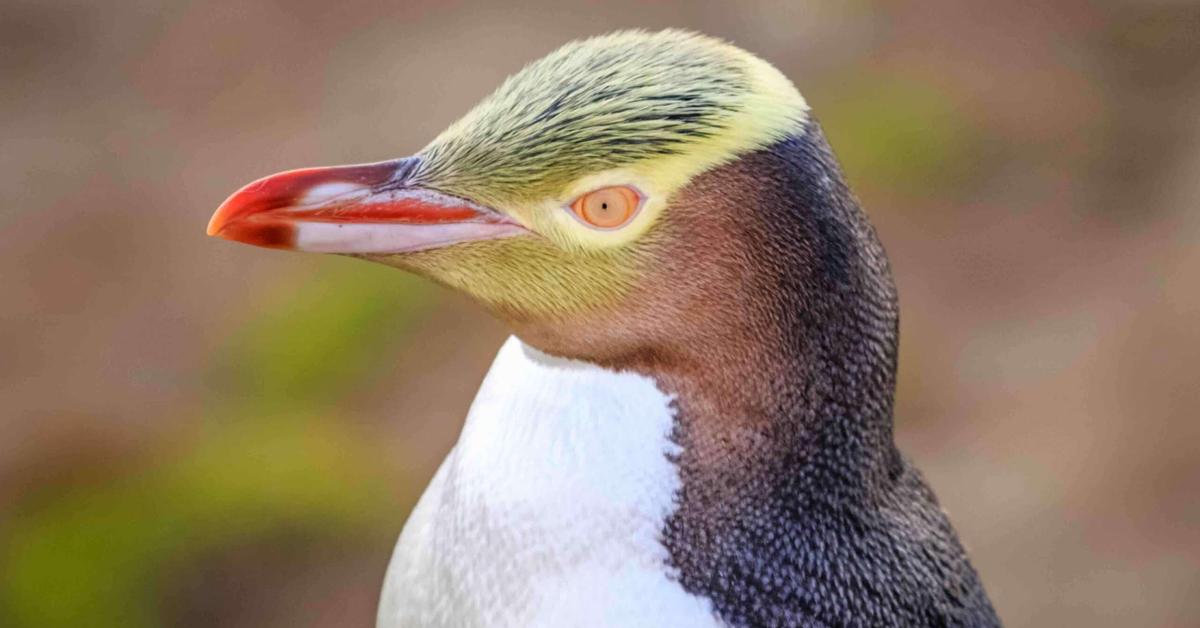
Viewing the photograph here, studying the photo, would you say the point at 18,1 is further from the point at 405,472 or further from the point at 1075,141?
the point at 1075,141

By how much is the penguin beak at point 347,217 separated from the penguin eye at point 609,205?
62 millimetres

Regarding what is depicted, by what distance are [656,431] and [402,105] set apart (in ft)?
10.0

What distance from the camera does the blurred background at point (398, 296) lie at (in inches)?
117

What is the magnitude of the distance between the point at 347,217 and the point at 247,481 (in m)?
1.91

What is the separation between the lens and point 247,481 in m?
2.99

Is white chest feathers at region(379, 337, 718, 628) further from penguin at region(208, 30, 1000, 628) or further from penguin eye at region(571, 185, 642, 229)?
penguin eye at region(571, 185, 642, 229)

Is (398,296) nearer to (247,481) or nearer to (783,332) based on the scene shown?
(247,481)

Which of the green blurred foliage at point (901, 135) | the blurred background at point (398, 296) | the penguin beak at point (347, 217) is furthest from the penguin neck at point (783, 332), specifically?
the green blurred foliage at point (901, 135)

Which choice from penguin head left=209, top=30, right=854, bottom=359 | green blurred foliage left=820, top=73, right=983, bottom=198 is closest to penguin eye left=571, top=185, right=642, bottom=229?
penguin head left=209, top=30, right=854, bottom=359

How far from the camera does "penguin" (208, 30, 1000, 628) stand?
1.19m

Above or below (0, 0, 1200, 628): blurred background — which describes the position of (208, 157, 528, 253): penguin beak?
below

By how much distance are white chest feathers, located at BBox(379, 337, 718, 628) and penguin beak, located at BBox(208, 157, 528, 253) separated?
17cm

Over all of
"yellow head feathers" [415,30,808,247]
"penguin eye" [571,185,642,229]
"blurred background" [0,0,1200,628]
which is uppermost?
"blurred background" [0,0,1200,628]

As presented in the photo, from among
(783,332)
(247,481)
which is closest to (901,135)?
(247,481)
